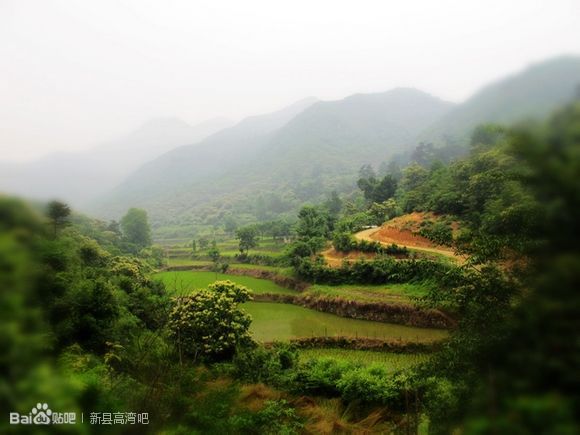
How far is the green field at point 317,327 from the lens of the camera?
16.6m

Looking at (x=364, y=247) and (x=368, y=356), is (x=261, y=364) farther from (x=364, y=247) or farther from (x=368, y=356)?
(x=364, y=247)

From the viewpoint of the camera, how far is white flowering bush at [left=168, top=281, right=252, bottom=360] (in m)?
11.2

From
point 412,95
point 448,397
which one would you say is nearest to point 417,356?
point 448,397

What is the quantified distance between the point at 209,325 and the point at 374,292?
11848 mm

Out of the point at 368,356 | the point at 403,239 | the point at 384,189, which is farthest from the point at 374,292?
the point at 384,189

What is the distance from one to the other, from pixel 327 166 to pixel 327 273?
84305 millimetres

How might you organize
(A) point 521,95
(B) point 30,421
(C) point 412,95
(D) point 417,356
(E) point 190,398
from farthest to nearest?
(C) point 412,95
(D) point 417,356
(E) point 190,398
(A) point 521,95
(B) point 30,421

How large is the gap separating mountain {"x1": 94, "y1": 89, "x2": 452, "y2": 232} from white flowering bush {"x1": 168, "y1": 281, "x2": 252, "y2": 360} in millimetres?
70246

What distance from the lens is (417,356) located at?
46.0 ft

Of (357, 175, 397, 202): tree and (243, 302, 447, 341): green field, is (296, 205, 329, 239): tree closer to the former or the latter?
(357, 175, 397, 202): tree

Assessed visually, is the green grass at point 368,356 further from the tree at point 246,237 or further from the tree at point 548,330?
the tree at point 246,237

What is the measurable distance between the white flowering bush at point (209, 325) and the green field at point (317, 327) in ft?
10.3

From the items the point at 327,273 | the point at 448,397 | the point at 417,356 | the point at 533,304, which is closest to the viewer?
the point at 533,304

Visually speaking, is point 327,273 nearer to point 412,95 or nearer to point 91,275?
point 91,275
